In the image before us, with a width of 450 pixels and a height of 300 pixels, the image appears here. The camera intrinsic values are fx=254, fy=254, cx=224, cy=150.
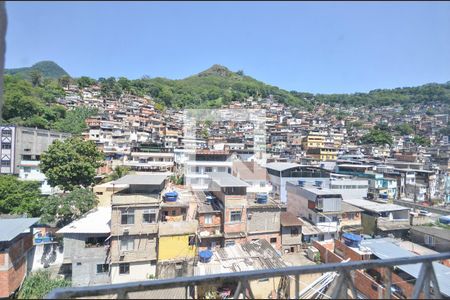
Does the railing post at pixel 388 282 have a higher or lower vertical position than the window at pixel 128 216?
higher

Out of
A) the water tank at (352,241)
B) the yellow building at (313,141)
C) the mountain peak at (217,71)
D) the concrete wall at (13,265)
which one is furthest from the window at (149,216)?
Result: the mountain peak at (217,71)

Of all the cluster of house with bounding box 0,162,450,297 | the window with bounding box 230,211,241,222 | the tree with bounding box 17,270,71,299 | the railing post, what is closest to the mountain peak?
the cluster of house with bounding box 0,162,450,297

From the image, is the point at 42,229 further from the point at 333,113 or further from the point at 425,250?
the point at 333,113

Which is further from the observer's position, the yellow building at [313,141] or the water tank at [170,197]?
the yellow building at [313,141]

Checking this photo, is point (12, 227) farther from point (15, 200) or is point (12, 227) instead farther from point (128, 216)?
point (15, 200)

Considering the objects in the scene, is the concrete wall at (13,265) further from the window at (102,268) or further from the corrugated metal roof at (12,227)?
the window at (102,268)

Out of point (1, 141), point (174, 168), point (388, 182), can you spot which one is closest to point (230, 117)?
point (174, 168)

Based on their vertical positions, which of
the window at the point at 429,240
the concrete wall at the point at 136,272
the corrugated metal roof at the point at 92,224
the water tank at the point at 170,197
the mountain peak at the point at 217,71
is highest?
the mountain peak at the point at 217,71
